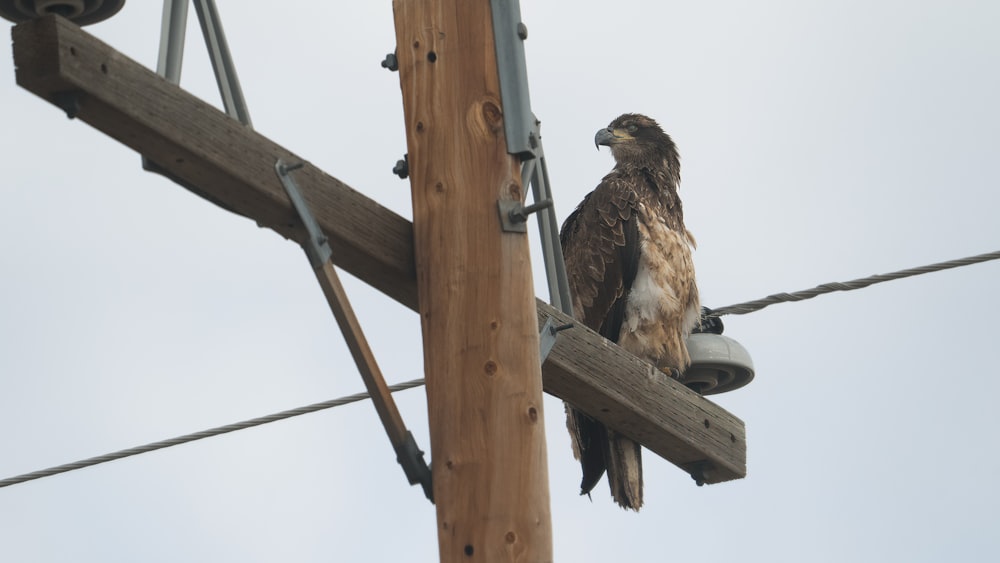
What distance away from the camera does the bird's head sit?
9734mm

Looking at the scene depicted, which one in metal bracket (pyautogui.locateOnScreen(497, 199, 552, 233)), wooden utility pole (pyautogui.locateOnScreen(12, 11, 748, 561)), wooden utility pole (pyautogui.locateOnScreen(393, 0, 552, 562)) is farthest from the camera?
metal bracket (pyautogui.locateOnScreen(497, 199, 552, 233))

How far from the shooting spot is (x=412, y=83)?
497 centimetres

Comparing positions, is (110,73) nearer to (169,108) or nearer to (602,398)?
(169,108)

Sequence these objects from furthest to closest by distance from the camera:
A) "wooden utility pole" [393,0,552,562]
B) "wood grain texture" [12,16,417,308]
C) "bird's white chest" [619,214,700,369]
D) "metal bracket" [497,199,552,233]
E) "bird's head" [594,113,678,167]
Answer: "bird's head" [594,113,678,167], "bird's white chest" [619,214,700,369], "metal bracket" [497,199,552,233], "wooden utility pole" [393,0,552,562], "wood grain texture" [12,16,417,308]

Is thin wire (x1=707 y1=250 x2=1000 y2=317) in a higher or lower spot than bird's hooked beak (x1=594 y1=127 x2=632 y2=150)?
lower

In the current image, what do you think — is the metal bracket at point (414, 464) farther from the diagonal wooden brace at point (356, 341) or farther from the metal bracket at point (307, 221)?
the metal bracket at point (307, 221)

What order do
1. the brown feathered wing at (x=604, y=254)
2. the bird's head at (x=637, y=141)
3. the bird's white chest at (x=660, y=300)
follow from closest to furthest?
the bird's white chest at (x=660, y=300) < the brown feathered wing at (x=604, y=254) < the bird's head at (x=637, y=141)

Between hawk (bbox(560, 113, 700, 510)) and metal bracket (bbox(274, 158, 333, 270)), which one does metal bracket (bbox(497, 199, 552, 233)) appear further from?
hawk (bbox(560, 113, 700, 510))

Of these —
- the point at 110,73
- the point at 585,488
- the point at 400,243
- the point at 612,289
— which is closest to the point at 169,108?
the point at 110,73

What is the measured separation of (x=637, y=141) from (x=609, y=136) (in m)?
0.23

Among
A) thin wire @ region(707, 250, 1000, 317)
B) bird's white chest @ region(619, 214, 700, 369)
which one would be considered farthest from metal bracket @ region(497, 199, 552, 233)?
bird's white chest @ region(619, 214, 700, 369)

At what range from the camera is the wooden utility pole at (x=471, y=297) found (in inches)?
178

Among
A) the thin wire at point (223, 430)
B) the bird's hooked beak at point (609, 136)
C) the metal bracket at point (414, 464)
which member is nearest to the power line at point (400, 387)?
the thin wire at point (223, 430)

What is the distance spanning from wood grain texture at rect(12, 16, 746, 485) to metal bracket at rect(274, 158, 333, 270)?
0.09 feet
